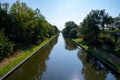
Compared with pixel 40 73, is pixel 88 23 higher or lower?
higher

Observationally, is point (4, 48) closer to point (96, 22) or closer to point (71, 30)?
point (96, 22)

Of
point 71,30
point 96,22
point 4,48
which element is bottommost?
point 71,30

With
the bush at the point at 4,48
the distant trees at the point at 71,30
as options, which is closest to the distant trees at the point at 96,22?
the bush at the point at 4,48

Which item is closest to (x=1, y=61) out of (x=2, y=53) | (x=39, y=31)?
(x=2, y=53)

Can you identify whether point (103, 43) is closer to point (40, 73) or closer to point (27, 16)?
point (27, 16)

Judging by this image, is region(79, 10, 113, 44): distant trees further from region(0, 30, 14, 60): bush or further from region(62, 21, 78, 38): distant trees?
region(62, 21, 78, 38): distant trees

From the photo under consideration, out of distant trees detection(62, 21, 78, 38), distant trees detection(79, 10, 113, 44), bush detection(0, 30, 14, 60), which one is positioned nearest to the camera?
bush detection(0, 30, 14, 60)

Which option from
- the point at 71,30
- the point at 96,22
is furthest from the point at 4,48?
the point at 71,30

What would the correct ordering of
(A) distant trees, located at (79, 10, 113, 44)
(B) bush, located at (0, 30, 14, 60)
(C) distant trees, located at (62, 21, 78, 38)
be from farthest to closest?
(C) distant trees, located at (62, 21, 78, 38) < (A) distant trees, located at (79, 10, 113, 44) < (B) bush, located at (0, 30, 14, 60)

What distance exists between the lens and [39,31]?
4553 centimetres

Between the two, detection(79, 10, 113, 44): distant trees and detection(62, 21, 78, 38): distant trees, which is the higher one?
detection(79, 10, 113, 44): distant trees

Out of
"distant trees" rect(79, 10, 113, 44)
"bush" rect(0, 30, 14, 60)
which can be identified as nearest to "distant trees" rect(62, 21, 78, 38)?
"distant trees" rect(79, 10, 113, 44)

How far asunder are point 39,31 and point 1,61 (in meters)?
26.1

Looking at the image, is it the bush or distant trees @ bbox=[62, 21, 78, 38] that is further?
distant trees @ bbox=[62, 21, 78, 38]
